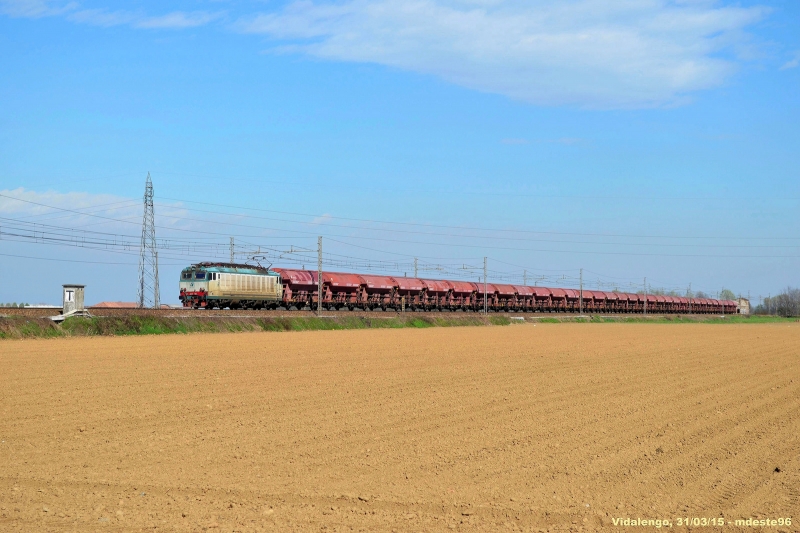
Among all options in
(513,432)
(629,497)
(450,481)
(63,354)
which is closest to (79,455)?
(450,481)

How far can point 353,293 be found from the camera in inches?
2562

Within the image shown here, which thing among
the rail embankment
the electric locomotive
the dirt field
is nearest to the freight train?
the electric locomotive

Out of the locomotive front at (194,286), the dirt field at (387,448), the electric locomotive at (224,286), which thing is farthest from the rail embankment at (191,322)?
the dirt field at (387,448)

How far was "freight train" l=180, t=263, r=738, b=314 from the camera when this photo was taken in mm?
53906

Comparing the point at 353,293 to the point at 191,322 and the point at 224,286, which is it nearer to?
the point at 224,286

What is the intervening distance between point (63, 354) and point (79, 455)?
54.2ft

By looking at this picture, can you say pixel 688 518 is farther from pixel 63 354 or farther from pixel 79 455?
pixel 63 354

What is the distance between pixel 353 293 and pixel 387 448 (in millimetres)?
54087

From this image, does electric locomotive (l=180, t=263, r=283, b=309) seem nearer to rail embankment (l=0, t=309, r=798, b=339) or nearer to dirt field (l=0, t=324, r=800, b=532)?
rail embankment (l=0, t=309, r=798, b=339)

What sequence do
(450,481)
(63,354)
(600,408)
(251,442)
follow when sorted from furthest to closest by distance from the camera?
(63,354) < (600,408) < (251,442) < (450,481)

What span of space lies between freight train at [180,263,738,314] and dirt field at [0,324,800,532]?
3183 centimetres

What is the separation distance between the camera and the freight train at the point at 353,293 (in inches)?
2122

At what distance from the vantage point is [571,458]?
10461 millimetres

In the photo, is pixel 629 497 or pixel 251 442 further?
pixel 251 442
